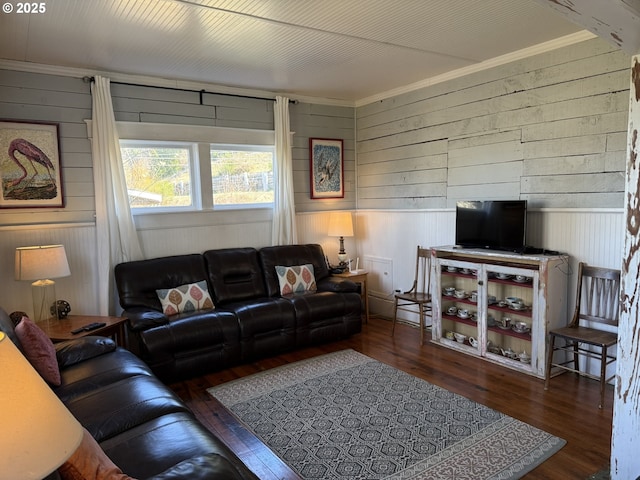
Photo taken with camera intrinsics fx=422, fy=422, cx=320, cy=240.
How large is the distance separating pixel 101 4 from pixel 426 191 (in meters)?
3.36

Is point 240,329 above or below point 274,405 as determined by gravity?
above

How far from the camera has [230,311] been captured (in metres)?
3.75

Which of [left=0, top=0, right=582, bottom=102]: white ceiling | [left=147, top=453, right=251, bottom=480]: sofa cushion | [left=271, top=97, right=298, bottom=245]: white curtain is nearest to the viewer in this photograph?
[left=147, top=453, right=251, bottom=480]: sofa cushion

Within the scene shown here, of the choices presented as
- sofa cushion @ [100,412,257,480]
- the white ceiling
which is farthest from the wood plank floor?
the white ceiling

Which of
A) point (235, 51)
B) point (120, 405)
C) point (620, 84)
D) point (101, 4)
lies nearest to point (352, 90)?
point (235, 51)

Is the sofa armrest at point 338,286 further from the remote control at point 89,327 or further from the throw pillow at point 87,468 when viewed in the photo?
the throw pillow at point 87,468

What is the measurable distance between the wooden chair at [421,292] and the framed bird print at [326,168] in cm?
148

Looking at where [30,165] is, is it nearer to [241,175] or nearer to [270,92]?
[241,175]

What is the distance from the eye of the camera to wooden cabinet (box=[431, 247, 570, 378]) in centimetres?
329

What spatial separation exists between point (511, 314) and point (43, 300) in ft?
12.9

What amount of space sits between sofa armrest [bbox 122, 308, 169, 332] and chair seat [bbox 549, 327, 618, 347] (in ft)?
9.90

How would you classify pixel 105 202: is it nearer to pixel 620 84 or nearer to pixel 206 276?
pixel 206 276

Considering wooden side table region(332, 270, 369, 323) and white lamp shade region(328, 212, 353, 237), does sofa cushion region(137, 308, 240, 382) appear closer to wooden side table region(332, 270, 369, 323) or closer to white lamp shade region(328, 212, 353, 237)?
wooden side table region(332, 270, 369, 323)

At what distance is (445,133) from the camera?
14.3 feet
